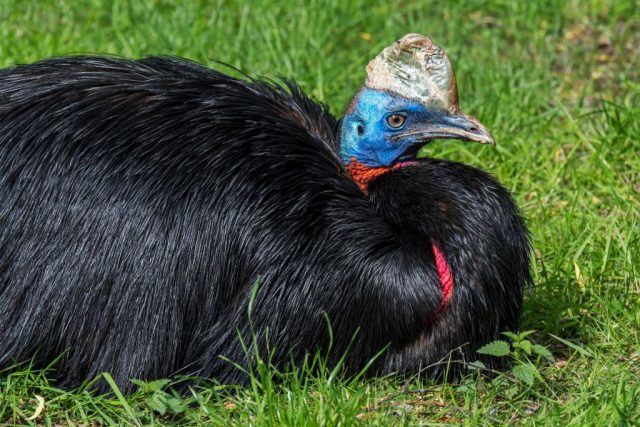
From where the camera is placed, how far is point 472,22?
750 centimetres

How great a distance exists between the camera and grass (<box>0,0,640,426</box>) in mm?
4023

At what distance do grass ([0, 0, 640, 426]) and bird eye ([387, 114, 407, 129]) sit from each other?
0.85 meters

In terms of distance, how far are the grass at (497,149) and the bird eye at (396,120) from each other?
852 mm

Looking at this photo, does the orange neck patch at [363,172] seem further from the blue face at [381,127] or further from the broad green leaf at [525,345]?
the broad green leaf at [525,345]

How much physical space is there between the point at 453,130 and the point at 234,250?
817 millimetres

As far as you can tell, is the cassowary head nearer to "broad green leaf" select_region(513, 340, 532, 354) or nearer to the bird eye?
the bird eye

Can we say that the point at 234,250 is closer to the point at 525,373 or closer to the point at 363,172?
the point at 363,172

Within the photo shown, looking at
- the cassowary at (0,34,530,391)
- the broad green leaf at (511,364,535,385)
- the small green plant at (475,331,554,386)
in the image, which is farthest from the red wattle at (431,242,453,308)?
the broad green leaf at (511,364,535,385)

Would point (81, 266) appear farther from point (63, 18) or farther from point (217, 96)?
point (63, 18)

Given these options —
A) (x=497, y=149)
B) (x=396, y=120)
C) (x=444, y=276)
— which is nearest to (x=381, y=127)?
(x=396, y=120)

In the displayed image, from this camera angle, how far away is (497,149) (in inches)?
235

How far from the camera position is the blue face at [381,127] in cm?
430

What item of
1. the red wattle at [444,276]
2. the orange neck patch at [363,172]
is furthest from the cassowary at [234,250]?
the orange neck patch at [363,172]

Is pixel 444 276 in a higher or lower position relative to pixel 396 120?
lower
